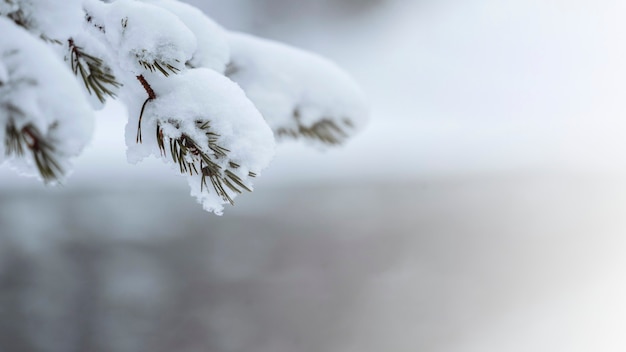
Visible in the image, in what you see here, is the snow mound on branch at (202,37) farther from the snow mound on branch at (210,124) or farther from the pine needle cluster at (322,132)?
the pine needle cluster at (322,132)

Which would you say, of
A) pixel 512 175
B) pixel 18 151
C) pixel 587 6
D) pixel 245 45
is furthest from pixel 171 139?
pixel 587 6

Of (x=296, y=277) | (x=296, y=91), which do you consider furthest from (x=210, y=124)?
(x=296, y=277)

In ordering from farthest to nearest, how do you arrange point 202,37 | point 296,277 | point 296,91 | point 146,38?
point 296,277 → point 296,91 → point 202,37 → point 146,38

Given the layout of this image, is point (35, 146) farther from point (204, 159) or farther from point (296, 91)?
point (296, 91)

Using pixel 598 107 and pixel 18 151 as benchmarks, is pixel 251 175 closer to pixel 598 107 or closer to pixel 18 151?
pixel 18 151

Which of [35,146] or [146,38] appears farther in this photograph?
[146,38]

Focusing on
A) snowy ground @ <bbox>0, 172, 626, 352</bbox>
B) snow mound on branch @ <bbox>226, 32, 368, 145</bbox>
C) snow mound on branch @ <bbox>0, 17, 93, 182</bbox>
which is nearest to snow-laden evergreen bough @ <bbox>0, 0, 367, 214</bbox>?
snow mound on branch @ <bbox>0, 17, 93, 182</bbox>
